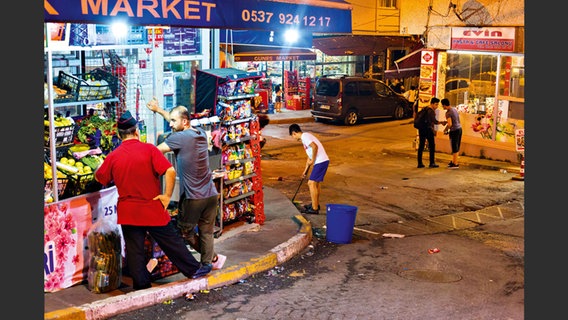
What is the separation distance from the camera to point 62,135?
352 inches

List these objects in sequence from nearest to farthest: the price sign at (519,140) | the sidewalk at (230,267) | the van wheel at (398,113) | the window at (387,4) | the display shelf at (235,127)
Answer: the sidewalk at (230,267) → the display shelf at (235,127) → the price sign at (519,140) → the window at (387,4) → the van wheel at (398,113)

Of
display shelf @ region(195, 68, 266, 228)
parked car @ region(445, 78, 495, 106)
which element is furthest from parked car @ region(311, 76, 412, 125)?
display shelf @ region(195, 68, 266, 228)

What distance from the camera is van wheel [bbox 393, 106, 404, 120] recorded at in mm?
29311

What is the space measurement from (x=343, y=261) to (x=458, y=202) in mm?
5019

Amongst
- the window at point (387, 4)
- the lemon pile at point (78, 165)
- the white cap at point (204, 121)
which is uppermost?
the window at point (387, 4)

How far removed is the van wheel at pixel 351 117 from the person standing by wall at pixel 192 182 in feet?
60.6

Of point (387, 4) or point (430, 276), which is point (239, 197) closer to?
point (430, 276)

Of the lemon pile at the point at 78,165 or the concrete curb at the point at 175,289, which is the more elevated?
the lemon pile at the point at 78,165

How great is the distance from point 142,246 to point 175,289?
2.11 feet

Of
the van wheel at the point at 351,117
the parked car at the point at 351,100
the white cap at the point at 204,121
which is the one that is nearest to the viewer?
the white cap at the point at 204,121

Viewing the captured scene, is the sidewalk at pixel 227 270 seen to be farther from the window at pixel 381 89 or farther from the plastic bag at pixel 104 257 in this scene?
the window at pixel 381 89

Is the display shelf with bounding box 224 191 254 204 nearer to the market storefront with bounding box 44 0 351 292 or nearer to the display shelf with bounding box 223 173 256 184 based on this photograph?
the display shelf with bounding box 223 173 256 184

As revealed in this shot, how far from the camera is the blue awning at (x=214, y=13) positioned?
8.26 meters

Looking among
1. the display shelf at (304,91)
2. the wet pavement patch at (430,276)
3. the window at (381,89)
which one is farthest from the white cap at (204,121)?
the display shelf at (304,91)
